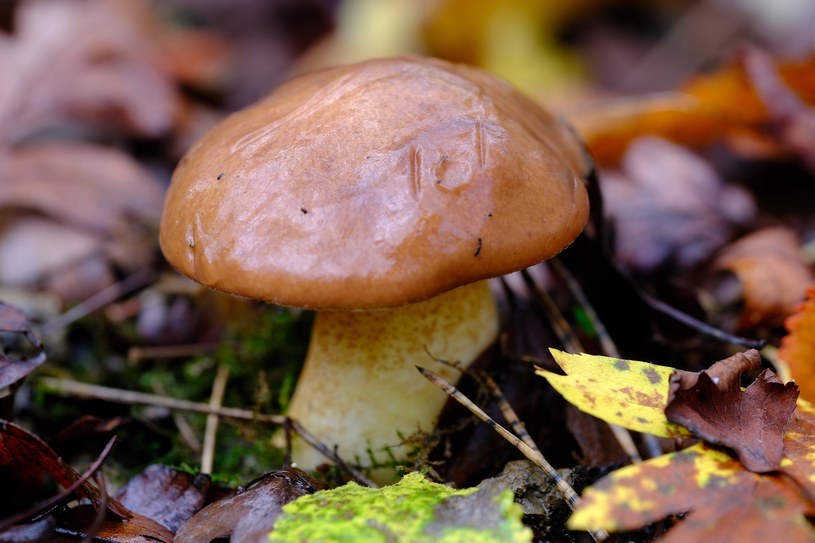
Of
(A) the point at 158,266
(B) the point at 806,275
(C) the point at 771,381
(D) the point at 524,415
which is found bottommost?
(A) the point at 158,266

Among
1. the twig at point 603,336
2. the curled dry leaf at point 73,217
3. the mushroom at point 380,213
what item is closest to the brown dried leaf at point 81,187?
the curled dry leaf at point 73,217

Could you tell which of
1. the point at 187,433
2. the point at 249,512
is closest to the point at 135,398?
the point at 187,433

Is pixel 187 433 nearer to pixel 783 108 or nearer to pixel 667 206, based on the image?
pixel 667 206

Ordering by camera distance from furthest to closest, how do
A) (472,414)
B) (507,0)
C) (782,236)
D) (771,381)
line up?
(507,0) → (782,236) → (472,414) → (771,381)

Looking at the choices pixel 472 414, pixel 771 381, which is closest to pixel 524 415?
pixel 472 414

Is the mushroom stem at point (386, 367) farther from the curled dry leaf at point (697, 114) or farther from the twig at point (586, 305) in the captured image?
the curled dry leaf at point (697, 114)

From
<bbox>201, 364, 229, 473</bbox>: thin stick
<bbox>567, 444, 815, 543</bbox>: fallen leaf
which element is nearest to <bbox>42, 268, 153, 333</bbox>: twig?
<bbox>201, 364, 229, 473</bbox>: thin stick

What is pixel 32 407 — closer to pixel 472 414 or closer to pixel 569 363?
pixel 472 414

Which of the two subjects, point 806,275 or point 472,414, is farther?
point 806,275
